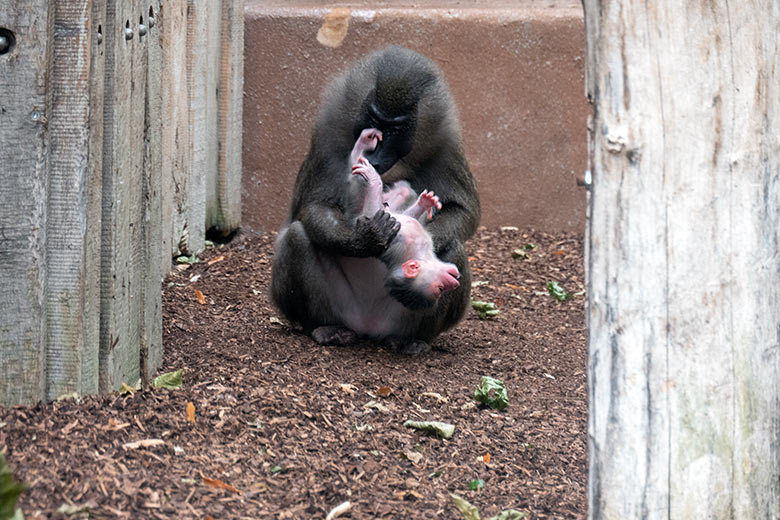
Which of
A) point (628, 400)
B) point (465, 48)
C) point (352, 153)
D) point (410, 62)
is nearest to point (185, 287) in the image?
point (352, 153)

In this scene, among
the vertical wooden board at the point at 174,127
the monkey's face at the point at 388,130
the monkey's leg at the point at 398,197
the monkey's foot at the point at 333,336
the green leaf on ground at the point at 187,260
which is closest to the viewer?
the monkey's face at the point at 388,130

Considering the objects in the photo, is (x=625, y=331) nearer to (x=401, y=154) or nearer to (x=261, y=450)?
Answer: (x=261, y=450)

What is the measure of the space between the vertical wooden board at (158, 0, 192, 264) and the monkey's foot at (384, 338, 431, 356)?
161cm

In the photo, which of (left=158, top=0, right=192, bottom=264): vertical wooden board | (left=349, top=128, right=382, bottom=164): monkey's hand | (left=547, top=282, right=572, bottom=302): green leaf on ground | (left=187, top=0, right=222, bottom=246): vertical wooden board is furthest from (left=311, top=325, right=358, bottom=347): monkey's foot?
(left=547, top=282, right=572, bottom=302): green leaf on ground

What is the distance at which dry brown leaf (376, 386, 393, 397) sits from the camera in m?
4.81

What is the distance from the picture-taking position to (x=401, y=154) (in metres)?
5.38

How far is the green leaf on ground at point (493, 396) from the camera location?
4.89 meters

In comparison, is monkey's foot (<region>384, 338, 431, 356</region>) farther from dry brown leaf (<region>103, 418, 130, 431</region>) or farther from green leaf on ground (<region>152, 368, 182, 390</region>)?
dry brown leaf (<region>103, 418, 130, 431</region>)

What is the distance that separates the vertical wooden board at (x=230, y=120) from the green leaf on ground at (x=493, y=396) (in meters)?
3.24

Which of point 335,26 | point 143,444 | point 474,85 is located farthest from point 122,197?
point 474,85

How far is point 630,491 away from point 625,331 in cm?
44

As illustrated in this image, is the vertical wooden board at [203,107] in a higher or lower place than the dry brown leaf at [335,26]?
lower

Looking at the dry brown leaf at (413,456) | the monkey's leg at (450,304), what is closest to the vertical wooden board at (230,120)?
the monkey's leg at (450,304)

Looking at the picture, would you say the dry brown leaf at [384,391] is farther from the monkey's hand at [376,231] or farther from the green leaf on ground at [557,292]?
the green leaf on ground at [557,292]
